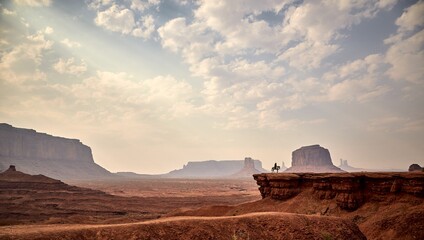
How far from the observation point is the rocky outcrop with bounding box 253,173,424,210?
27500 mm

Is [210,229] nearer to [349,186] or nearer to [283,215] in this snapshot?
[283,215]

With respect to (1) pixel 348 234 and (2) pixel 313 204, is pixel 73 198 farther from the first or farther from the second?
(1) pixel 348 234

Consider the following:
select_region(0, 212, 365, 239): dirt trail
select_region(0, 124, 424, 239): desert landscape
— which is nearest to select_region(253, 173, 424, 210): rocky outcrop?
select_region(0, 124, 424, 239): desert landscape

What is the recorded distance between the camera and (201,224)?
647 inches

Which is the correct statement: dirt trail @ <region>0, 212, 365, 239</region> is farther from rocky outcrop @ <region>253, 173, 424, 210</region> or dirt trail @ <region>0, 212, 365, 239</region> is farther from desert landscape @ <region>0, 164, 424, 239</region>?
rocky outcrop @ <region>253, 173, 424, 210</region>

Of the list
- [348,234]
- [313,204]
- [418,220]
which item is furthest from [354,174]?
[348,234]

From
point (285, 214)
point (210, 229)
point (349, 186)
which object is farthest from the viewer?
point (349, 186)

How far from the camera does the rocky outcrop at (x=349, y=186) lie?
27.5m

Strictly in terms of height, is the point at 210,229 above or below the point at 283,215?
below

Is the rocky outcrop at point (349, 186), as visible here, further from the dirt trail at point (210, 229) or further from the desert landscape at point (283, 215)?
the dirt trail at point (210, 229)

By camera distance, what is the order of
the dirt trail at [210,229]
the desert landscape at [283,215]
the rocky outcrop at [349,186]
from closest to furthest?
the dirt trail at [210,229], the desert landscape at [283,215], the rocky outcrop at [349,186]

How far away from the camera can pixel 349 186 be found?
1244 inches

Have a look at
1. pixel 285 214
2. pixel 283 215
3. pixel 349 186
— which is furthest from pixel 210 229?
pixel 349 186

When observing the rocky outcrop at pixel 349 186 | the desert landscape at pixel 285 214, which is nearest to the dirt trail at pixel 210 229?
the desert landscape at pixel 285 214
